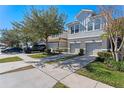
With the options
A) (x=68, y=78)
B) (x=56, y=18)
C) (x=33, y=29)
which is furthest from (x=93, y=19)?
(x=68, y=78)

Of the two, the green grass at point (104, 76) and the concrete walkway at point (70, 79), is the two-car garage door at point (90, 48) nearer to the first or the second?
the green grass at point (104, 76)

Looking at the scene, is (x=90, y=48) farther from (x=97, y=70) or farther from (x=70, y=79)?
(x=70, y=79)

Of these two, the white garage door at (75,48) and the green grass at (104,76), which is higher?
the white garage door at (75,48)

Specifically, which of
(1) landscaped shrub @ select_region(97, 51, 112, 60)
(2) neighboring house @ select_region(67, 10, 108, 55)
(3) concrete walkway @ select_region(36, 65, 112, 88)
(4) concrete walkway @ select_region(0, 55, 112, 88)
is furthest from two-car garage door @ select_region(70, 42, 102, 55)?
(3) concrete walkway @ select_region(36, 65, 112, 88)

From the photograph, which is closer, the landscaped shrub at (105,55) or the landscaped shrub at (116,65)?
the landscaped shrub at (116,65)

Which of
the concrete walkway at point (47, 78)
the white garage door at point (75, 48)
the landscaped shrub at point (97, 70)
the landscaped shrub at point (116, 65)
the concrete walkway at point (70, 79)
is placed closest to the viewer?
the concrete walkway at point (70, 79)

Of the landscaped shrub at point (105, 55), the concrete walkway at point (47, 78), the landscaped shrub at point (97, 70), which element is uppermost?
the landscaped shrub at point (105, 55)

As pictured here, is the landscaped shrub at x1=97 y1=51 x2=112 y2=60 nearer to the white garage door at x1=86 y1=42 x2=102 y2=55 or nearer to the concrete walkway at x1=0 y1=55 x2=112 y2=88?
the white garage door at x1=86 y1=42 x2=102 y2=55

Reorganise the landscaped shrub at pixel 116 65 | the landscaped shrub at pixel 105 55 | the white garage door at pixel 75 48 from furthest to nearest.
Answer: the white garage door at pixel 75 48
the landscaped shrub at pixel 105 55
the landscaped shrub at pixel 116 65

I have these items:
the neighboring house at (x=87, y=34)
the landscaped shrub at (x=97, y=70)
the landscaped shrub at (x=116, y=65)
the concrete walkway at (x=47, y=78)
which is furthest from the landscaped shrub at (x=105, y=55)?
the concrete walkway at (x=47, y=78)

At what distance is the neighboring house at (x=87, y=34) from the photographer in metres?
13.4

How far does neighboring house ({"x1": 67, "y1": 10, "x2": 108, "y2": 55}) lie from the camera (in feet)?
43.9
